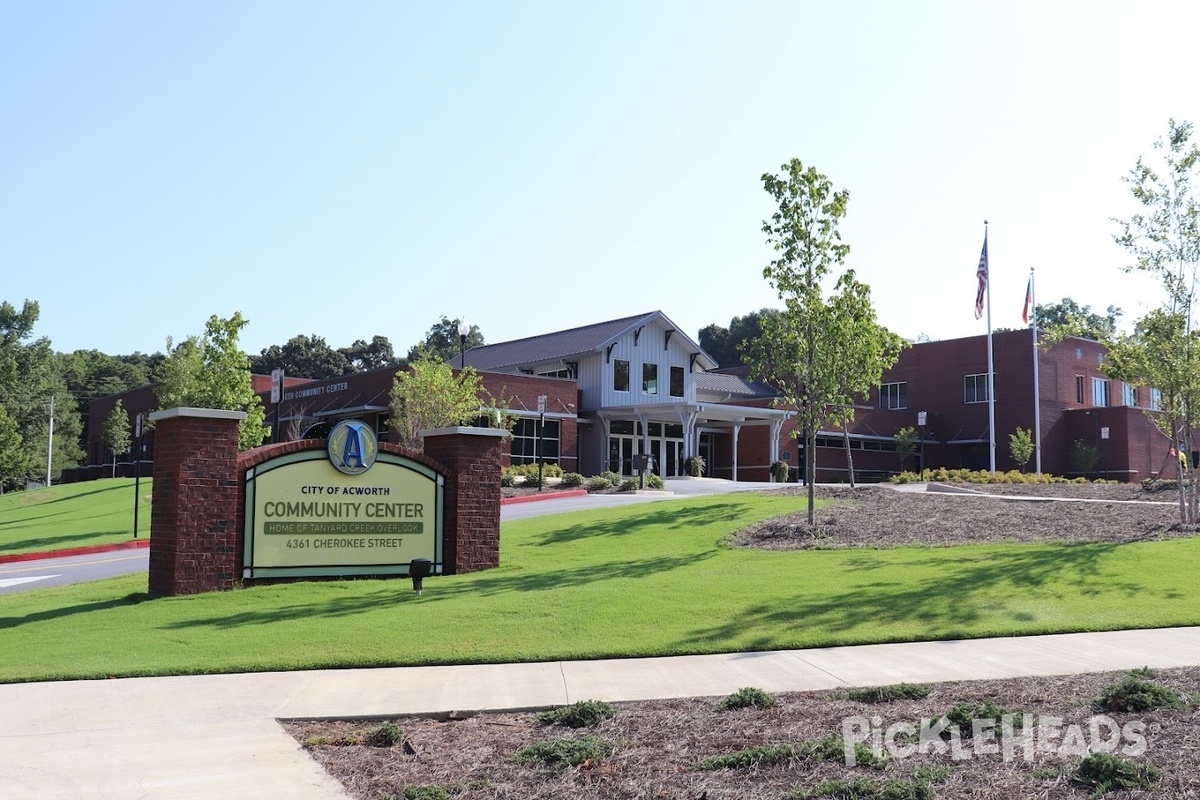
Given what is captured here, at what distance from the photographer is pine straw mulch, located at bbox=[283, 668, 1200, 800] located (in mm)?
5305

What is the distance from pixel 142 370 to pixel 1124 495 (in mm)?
89021

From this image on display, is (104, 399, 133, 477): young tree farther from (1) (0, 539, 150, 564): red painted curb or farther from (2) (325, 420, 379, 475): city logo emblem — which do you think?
(2) (325, 420, 379, 475): city logo emblem

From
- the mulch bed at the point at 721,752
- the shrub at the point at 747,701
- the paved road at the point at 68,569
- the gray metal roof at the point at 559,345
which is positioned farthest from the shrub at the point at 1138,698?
the gray metal roof at the point at 559,345

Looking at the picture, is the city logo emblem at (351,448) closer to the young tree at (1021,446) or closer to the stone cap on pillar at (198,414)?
the stone cap on pillar at (198,414)

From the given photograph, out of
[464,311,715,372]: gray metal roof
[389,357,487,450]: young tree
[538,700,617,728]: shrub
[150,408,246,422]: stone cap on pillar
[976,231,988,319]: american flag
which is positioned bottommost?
[538,700,617,728]: shrub

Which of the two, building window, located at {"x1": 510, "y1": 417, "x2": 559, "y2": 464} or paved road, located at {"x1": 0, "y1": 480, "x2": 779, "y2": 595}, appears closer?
paved road, located at {"x1": 0, "y1": 480, "x2": 779, "y2": 595}

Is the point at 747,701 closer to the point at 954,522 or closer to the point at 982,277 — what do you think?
the point at 954,522

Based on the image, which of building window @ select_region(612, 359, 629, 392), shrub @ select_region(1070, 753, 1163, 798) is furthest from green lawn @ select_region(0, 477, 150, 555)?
shrub @ select_region(1070, 753, 1163, 798)

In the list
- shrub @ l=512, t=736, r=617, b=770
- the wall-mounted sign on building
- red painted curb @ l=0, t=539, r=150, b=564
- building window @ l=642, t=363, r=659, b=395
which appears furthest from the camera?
building window @ l=642, t=363, r=659, b=395

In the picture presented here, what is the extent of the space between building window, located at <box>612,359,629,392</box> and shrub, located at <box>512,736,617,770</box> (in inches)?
1569

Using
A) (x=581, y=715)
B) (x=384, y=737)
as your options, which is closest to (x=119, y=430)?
(x=384, y=737)

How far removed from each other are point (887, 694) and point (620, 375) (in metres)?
39.2

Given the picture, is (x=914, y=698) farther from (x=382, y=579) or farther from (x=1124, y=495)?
(x=1124, y=495)

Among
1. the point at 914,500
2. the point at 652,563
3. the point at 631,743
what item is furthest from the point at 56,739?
the point at 914,500
